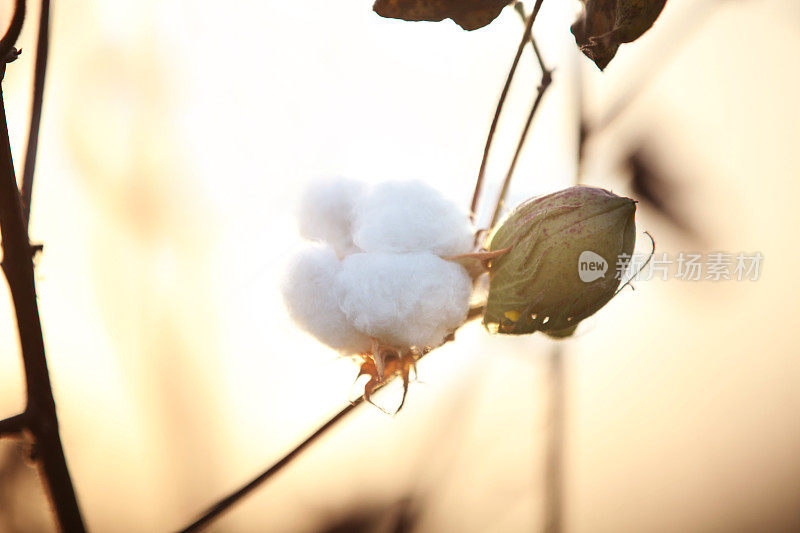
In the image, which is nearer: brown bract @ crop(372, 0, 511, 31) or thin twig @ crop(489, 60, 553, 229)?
brown bract @ crop(372, 0, 511, 31)

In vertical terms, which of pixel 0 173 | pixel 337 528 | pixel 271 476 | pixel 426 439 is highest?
pixel 0 173

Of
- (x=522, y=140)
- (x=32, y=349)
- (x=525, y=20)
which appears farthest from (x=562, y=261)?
(x=32, y=349)

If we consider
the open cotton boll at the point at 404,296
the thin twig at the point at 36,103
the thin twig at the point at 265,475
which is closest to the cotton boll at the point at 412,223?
the open cotton boll at the point at 404,296

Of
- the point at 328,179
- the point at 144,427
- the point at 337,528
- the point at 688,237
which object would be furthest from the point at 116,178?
the point at 688,237

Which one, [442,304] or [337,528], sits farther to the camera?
[337,528]

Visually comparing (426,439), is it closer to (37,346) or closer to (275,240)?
(275,240)

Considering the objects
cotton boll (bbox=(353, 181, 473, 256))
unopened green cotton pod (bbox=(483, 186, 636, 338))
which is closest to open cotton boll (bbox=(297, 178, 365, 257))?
cotton boll (bbox=(353, 181, 473, 256))

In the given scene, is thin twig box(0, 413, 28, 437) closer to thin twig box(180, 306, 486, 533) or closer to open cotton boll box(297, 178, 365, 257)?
thin twig box(180, 306, 486, 533)
